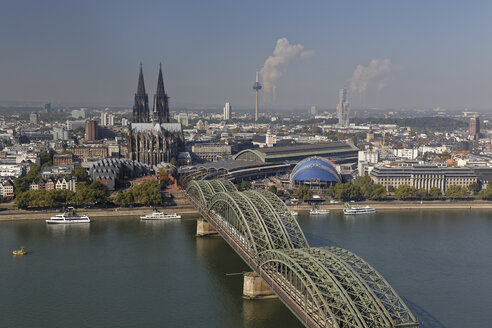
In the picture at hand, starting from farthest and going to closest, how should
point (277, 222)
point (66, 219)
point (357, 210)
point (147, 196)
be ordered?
1. point (147, 196)
2. point (357, 210)
3. point (66, 219)
4. point (277, 222)

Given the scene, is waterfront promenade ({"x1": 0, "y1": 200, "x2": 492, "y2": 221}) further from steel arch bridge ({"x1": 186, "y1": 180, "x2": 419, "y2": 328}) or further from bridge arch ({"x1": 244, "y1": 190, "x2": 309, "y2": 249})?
steel arch bridge ({"x1": 186, "y1": 180, "x2": 419, "y2": 328})

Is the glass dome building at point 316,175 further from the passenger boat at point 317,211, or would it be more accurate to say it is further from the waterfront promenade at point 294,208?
the passenger boat at point 317,211

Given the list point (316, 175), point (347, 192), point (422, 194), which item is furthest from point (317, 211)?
point (422, 194)

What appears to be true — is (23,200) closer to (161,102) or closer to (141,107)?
(161,102)

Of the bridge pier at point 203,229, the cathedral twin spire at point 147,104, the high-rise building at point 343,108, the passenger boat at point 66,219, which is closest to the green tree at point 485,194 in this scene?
the bridge pier at point 203,229

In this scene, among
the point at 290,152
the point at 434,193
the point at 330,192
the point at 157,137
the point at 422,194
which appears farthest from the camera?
the point at 290,152

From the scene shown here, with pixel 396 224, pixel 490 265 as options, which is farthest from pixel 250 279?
pixel 396 224
